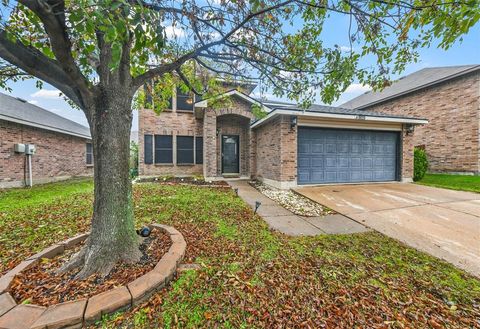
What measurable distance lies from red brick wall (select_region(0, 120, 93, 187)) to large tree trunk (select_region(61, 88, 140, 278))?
32.3ft

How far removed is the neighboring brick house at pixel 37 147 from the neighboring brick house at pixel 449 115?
20791 millimetres

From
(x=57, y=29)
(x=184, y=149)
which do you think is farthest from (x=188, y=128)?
(x=57, y=29)

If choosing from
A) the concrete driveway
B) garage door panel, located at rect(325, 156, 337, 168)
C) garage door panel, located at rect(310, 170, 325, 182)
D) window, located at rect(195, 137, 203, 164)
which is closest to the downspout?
window, located at rect(195, 137, 203, 164)

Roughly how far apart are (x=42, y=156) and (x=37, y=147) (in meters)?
0.53

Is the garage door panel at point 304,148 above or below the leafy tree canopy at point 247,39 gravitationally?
below

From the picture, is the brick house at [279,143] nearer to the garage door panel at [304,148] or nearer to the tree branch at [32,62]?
the garage door panel at [304,148]

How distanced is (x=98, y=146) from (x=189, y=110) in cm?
1009

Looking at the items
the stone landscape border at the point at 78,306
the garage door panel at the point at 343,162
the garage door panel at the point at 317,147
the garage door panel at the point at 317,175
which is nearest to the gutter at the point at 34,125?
the stone landscape border at the point at 78,306

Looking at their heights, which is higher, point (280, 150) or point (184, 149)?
point (184, 149)

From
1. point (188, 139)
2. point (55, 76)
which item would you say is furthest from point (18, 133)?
point (55, 76)

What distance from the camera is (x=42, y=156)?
10195 mm

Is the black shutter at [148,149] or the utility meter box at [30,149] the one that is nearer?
the utility meter box at [30,149]

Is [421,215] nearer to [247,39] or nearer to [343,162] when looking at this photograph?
[343,162]

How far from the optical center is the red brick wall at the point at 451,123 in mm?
10195
